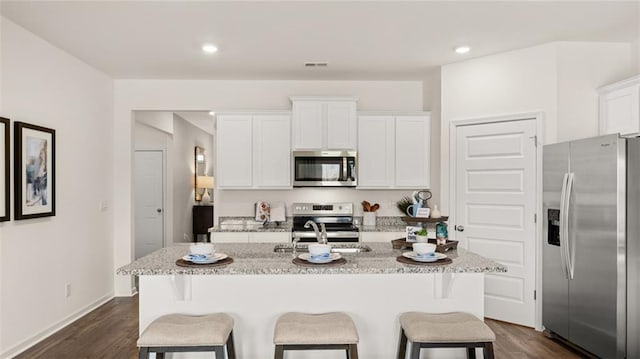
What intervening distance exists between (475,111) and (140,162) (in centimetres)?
532

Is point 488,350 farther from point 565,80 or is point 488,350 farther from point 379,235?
point 565,80

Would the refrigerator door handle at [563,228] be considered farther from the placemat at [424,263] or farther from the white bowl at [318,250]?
the white bowl at [318,250]

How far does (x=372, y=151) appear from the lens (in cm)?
471

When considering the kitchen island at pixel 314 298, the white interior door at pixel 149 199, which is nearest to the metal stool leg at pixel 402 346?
the kitchen island at pixel 314 298

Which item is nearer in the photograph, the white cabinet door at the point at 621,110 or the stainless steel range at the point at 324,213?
the white cabinet door at the point at 621,110

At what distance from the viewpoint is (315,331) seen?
6.53 ft

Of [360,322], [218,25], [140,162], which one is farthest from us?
[140,162]

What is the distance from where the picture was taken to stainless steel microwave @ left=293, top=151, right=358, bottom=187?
4609 millimetres

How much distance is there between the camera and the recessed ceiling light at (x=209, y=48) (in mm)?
3697

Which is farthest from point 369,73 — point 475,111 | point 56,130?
point 56,130

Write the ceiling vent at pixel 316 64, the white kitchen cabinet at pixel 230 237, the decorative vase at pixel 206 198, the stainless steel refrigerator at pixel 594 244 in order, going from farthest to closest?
1. the decorative vase at pixel 206 198
2. the white kitchen cabinet at pixel 230 237
3. the ceiling vent at pixel 316 64
4. the stainless steel refrigerator at pixel 594 244

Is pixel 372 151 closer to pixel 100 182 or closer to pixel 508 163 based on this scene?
pixel 508 163

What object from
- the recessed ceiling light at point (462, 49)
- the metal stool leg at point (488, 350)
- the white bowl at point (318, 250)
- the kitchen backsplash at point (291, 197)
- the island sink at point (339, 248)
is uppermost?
the recessed ceiling light at point (462, 49)

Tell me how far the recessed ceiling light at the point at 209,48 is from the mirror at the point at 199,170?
15.2 ft
